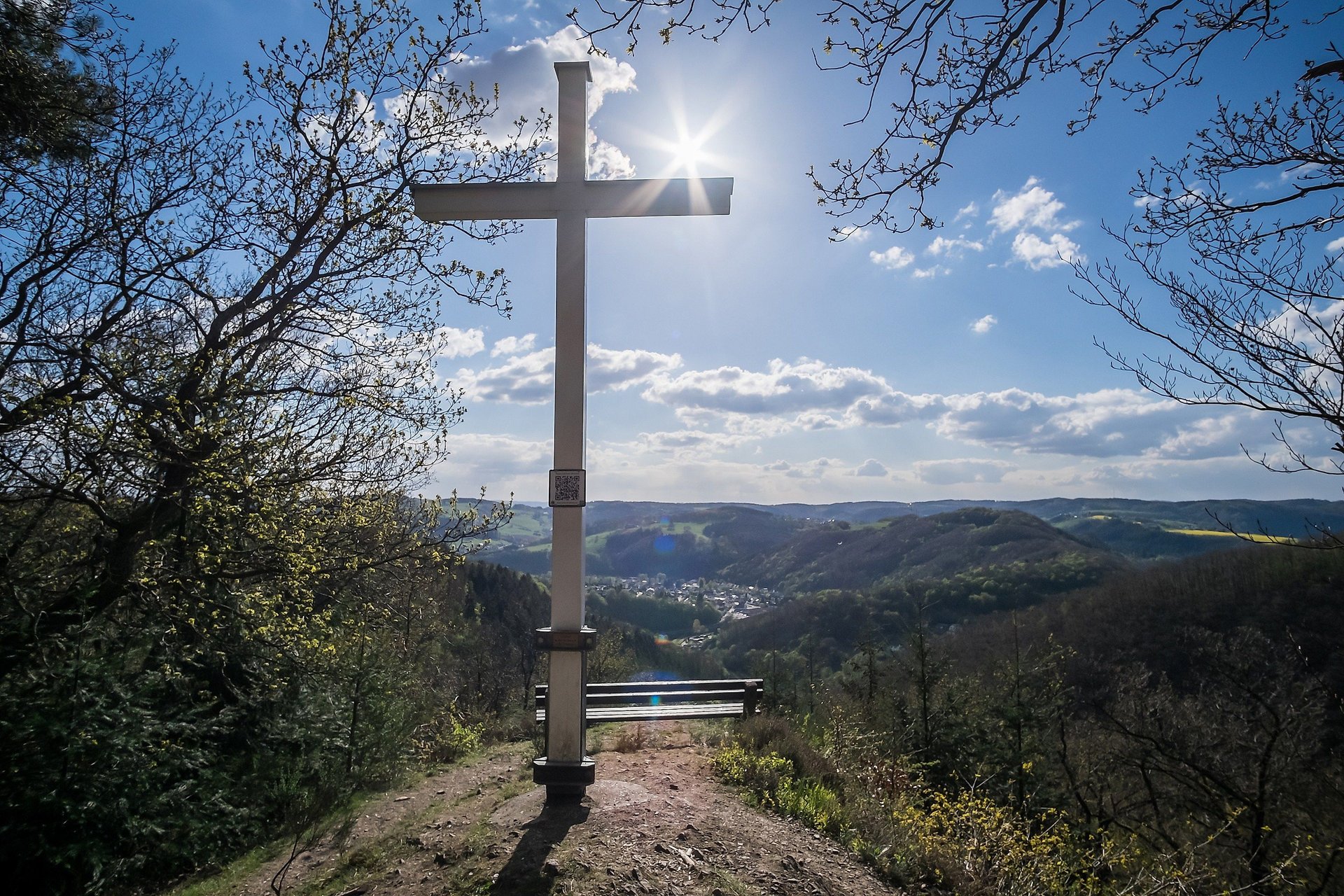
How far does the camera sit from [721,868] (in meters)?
4.17

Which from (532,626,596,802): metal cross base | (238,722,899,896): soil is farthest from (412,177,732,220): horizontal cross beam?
(238,722,899,896): soil

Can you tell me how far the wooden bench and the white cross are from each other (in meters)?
4.82

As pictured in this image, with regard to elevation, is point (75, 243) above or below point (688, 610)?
above

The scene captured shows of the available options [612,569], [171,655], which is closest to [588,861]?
[171,655]

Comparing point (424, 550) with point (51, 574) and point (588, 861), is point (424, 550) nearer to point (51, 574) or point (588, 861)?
point (51, 574)

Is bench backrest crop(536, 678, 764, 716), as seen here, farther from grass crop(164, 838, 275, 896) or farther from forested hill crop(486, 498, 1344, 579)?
forested hill crop(486, 498, 1344, 579)

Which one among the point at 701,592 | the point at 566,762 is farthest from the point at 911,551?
the point at 566,762

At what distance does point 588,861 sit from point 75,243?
19.2 feet

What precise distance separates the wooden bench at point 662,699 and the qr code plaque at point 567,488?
544cm

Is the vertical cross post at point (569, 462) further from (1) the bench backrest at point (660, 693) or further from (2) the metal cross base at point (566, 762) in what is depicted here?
(1) the bench backrest at point (660, 693)

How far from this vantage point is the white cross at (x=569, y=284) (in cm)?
489

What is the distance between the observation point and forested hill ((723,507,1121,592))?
3772 inches

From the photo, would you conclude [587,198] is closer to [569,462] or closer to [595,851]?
[569,462]

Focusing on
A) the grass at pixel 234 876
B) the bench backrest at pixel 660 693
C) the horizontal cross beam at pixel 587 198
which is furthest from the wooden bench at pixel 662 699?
the horizontal cross beam at pixel 587 198
